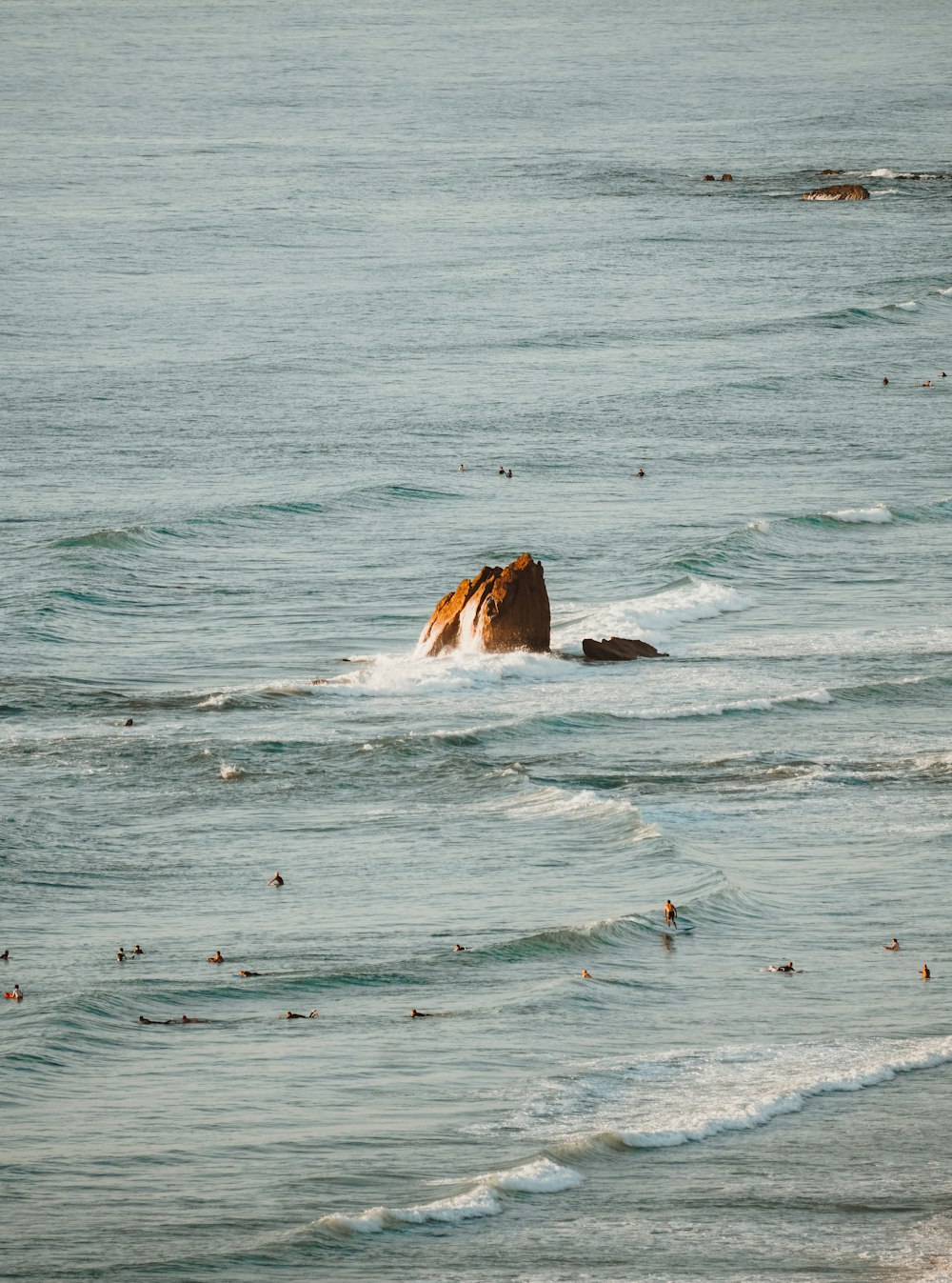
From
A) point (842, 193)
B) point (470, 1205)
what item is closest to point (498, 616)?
point (470, 1205)

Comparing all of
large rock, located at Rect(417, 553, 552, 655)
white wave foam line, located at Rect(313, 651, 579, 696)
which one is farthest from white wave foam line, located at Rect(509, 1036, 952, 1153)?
large rock, located at Rect(417, 553, 552, 655)

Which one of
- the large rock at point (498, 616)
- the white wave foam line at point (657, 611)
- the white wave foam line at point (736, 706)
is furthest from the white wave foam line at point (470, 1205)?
the white wave foam line at point (657, 611)

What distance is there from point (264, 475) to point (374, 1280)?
173 ft

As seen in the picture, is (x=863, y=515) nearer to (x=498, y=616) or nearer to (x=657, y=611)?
(x=657, y=611)

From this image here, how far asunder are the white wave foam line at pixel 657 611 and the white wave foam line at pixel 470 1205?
90.4ft

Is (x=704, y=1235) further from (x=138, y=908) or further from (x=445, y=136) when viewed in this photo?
(x=445, y=136)

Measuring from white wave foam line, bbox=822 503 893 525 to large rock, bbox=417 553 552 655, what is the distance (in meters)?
18.0

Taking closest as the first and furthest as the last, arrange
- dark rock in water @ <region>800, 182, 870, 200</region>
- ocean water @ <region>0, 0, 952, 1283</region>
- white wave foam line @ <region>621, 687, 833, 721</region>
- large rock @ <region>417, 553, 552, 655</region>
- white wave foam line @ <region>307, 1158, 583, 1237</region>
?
white wave foam line @ <region>307, 1158, 583, 1237</region> → ocean water @ <region>0, 0, 952, 1283</region> → white wave foam line @ <region>621, 687, 833, 721</region> → large rock @ <region>417, 553, 552, 655</region> → dark rock in water @ <region>800, 182, 870, 200</region>

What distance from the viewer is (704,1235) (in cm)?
2456

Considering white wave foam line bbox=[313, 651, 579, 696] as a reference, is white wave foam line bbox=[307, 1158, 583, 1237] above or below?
below

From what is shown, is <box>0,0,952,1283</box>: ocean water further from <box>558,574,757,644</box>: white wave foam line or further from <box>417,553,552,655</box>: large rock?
<box>417,553,552,655</box>: large rock

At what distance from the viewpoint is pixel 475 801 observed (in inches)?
1629

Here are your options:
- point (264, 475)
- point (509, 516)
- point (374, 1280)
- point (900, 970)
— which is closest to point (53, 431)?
point (264, 475)

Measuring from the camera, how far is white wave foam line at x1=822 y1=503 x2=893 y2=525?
216 ft
